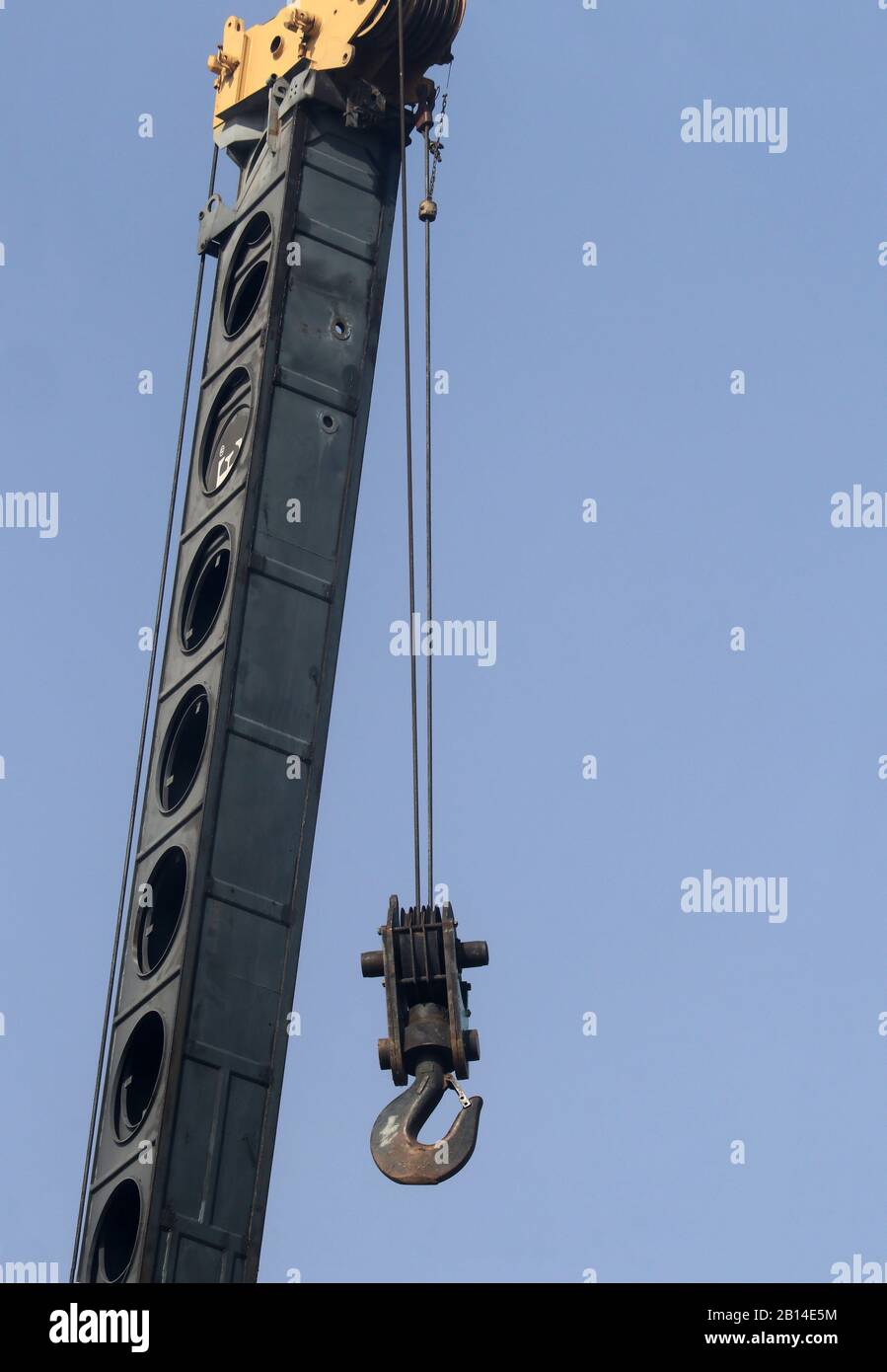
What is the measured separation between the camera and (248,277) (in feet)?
71.3

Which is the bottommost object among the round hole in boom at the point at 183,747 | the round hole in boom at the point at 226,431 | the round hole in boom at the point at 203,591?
the round hole in boom at the point at 183,747

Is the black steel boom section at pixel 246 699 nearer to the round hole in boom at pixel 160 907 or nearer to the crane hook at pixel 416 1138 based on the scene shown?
the round hole in boom at pixel 160 907

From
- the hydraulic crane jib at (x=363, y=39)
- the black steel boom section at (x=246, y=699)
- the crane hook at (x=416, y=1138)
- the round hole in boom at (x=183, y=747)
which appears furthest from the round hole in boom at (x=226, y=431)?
the crane hook at (x=416, y=1138)

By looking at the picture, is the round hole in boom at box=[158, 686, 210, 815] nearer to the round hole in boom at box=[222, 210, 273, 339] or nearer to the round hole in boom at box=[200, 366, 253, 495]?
the round hole in boom at box=[200, 366, 253, 495]

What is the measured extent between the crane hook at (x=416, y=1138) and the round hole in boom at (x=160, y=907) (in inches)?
111

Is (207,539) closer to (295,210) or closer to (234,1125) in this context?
(295,210)

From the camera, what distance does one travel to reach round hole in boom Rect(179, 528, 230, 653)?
20672mm

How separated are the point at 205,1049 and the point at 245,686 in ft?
8.97

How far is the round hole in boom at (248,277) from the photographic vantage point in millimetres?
21641

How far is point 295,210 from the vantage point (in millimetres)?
21406

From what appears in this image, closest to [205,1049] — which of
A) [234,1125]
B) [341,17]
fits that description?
[234,1125]

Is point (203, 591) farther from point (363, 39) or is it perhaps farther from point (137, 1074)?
point (363, 39)
